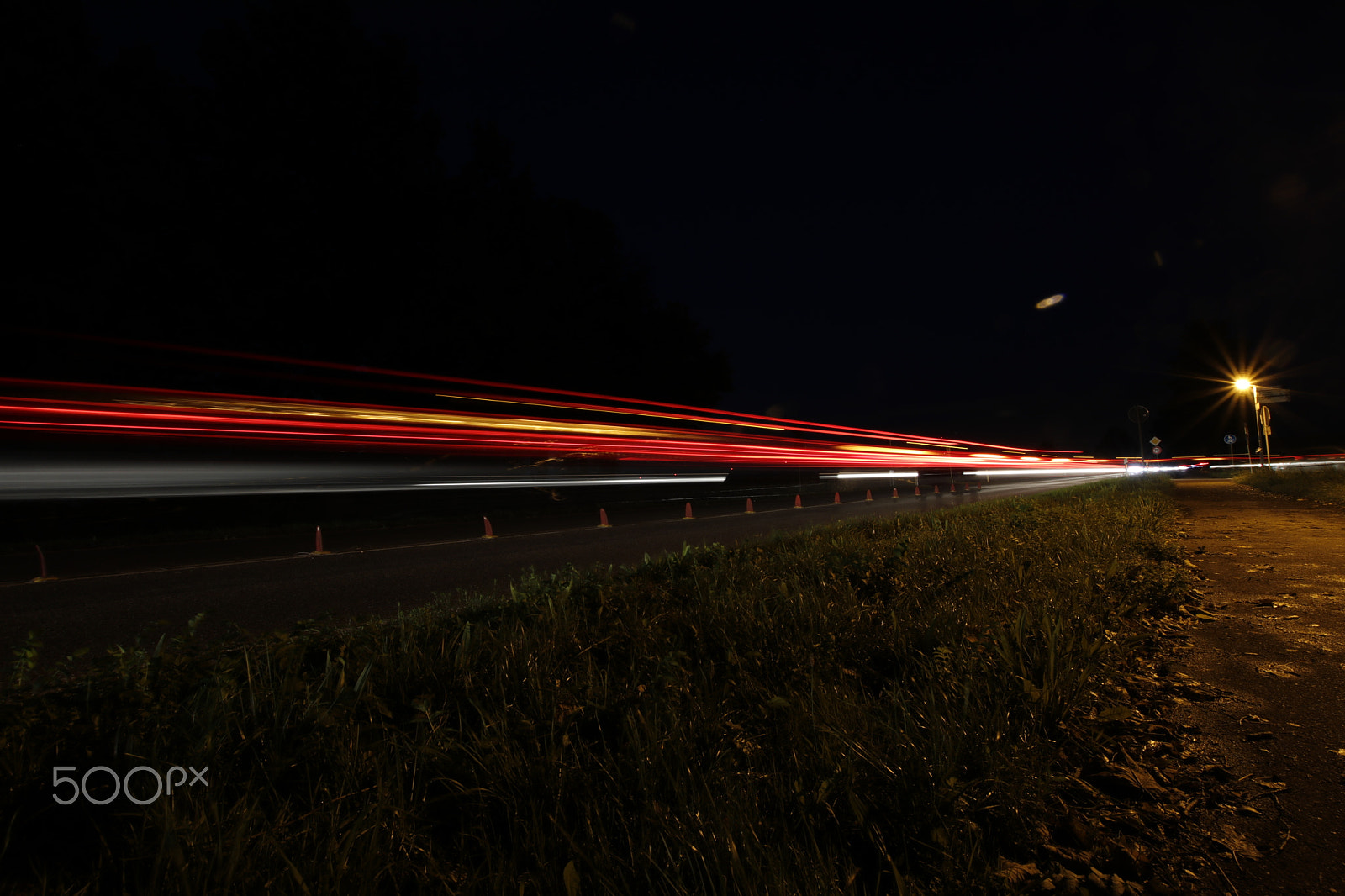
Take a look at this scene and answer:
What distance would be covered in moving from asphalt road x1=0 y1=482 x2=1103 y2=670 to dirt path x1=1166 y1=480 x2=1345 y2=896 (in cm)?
524

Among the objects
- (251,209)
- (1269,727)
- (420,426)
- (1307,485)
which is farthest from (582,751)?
(1307,485)

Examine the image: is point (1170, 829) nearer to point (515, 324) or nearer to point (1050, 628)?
point (1050, 628)

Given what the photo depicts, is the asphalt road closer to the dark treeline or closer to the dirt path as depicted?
the dirt path

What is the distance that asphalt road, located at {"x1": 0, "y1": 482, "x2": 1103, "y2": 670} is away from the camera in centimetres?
717

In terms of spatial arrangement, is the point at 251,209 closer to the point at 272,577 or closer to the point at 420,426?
the point at 420,426

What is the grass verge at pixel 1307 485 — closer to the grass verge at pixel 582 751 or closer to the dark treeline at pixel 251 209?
the grass verge at pixel 582 751

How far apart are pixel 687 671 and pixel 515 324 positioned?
29.1 m

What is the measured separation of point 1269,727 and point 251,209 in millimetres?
26431

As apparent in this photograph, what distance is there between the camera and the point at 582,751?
9.55 feet

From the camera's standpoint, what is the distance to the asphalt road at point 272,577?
282 inches

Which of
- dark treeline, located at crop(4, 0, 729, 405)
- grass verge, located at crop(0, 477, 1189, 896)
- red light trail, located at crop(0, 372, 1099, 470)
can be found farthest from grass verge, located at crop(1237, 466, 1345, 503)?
dark treeline, located at crop(4, 0, 729, 405)

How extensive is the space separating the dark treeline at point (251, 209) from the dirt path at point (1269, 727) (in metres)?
23.8

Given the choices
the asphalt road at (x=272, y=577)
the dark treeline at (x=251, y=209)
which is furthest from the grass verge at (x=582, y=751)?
the dark treeline at (x=251, y=209)

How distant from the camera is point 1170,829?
2500 mm
